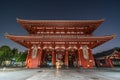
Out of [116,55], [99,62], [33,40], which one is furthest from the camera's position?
[99,62]

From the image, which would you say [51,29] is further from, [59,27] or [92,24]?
[92,24]

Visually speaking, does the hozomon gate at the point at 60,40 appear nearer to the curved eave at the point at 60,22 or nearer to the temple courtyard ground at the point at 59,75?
the curved eave at the point at 60,22

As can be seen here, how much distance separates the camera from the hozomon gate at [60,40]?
2820 centimetres

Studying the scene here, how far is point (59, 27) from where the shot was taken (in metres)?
32.1

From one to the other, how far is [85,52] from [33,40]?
1137 centimetres

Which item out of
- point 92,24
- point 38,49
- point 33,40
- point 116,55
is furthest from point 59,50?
point 116,55

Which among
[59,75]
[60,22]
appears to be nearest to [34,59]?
[60,22]

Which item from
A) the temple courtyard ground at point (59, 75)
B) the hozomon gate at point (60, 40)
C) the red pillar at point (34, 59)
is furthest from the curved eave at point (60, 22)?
the temple courtyard ground at point (59, 75)

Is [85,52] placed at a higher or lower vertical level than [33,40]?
lower

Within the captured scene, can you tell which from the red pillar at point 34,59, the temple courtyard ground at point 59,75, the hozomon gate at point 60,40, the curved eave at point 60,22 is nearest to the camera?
the temple courtyard ground at point 59,75

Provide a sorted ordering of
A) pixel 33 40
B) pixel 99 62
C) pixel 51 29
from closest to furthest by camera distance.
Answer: pixel 33 40, pixel 51 29, pixel 99 62

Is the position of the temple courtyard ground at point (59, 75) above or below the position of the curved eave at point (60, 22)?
below

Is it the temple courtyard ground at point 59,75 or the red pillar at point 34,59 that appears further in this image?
the red pillar at point 34,59

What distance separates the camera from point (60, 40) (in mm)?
28641
